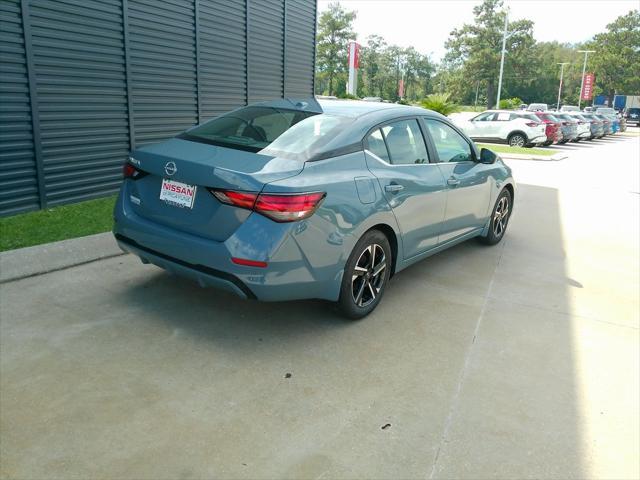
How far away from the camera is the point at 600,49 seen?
79.8 meters

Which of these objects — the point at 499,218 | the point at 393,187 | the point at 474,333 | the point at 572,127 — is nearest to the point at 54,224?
the point at 393,187

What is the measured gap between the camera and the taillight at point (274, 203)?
3383 millimetres

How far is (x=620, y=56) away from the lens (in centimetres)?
7650

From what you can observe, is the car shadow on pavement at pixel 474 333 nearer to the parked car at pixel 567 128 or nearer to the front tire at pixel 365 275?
the front tire at pixel 365 275

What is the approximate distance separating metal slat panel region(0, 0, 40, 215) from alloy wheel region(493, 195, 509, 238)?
5518mm

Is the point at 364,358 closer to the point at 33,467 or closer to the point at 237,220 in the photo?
the point at 237,220

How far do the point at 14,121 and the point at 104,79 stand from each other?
1.49 meters

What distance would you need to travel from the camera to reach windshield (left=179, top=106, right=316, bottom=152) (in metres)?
4.04

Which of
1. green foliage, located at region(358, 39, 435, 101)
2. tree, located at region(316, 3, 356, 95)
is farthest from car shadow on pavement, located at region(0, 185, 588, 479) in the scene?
green foliage, located at region(358, 39, 435, 101)

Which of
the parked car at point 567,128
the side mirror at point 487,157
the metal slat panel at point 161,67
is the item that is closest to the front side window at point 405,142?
the side mirror at point 487,157

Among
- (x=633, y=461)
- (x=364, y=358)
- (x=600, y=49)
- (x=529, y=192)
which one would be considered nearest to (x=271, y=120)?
(x=364, y=358)

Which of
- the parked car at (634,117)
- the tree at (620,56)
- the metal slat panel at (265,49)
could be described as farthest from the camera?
the tree at (620,56)

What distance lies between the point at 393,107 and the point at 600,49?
292ft

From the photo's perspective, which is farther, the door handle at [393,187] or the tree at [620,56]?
the tree at [620,56]
